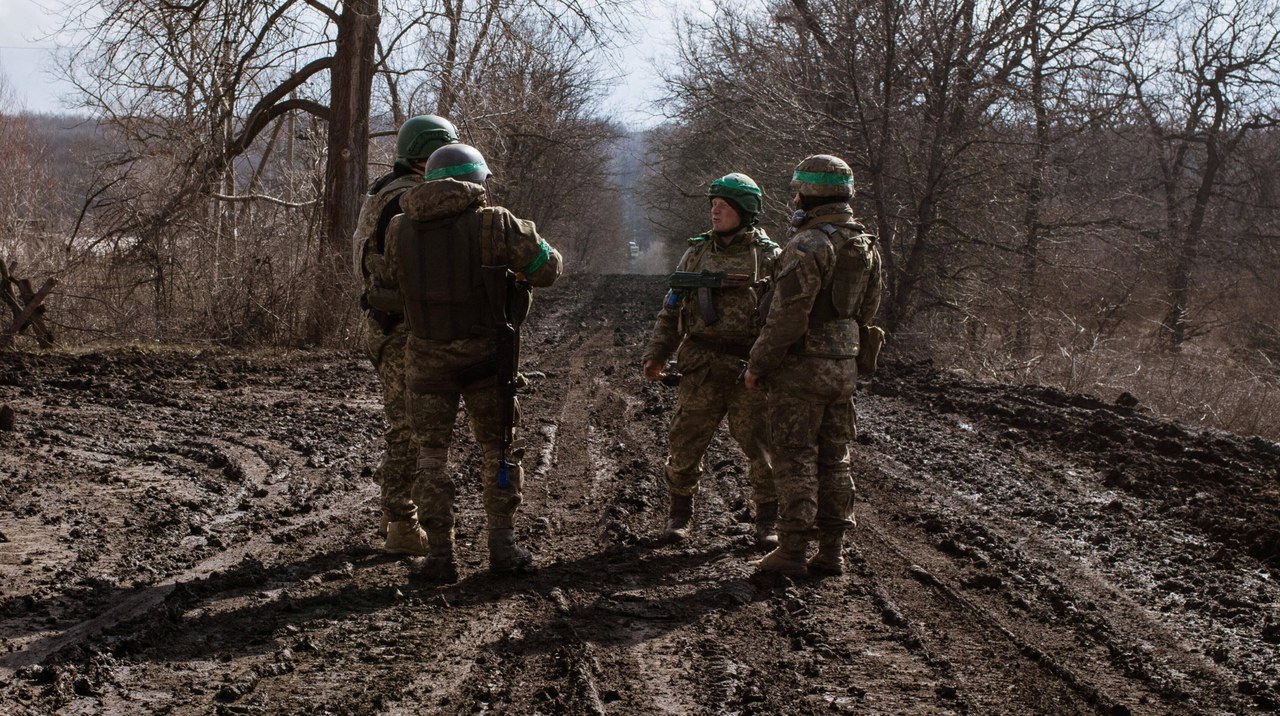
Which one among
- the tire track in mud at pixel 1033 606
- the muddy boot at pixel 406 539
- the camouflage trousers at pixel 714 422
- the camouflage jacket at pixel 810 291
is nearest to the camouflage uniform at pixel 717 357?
the camouflage trousers at pixel 714 422

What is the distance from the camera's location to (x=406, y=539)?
230 inches

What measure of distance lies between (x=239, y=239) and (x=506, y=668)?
452 inches

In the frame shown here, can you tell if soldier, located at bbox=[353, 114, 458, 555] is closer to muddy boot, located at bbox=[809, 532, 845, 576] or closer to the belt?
the belt

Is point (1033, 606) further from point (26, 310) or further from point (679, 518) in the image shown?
point (26, 310)

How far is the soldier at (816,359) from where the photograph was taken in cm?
534

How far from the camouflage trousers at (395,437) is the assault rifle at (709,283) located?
1.52 m

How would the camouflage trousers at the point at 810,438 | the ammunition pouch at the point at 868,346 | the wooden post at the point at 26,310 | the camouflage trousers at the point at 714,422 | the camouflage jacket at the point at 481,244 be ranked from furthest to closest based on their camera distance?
the wooden post at the point at 26,310 < the camouflage trousers at the point at 714,422 < the ammunition pouch at the point at 868,346 < the camouflage trousers at the point at 810,438 < the camouflage jacket at the point at 481,244

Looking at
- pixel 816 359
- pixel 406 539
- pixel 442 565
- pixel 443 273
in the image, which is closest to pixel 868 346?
pixel 816 359

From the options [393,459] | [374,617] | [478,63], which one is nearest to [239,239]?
[478,63]

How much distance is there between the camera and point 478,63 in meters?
19.9

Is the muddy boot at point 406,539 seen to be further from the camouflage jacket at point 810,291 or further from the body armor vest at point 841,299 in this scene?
the body armor vest at point 841,299

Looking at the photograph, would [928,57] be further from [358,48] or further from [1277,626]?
[1277,626]

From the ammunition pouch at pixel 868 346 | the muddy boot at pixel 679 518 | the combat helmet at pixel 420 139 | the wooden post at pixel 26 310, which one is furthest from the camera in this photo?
the wooden post at pixel 26 310

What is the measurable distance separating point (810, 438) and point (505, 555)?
63.3 inches
